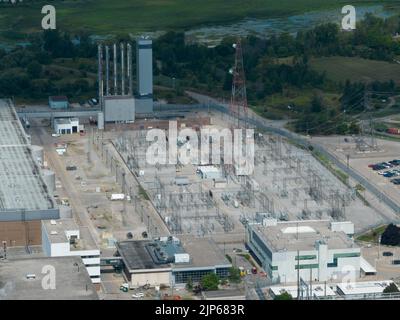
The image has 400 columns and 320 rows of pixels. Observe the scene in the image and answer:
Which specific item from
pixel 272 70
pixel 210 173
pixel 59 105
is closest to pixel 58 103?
pixel 59 105

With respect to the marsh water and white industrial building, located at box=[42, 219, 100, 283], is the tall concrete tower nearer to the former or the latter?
the marsh water

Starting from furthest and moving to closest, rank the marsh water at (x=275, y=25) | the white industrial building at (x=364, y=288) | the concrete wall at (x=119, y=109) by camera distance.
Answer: the marsh water at (x=275, y=25) → the concrete wall at (x=119, y=109) → the white industrial building at (x=364, y=288)

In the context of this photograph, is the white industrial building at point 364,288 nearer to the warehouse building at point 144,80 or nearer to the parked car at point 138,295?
the parked car at point 138,295

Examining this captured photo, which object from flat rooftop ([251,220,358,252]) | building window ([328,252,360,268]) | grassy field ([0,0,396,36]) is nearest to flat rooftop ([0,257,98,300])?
flat rooftop ([251,220,358,252])

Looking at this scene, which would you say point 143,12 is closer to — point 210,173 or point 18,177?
point 210,173

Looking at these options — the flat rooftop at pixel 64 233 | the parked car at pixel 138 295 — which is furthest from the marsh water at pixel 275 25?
the parked car at pixel 138 295
